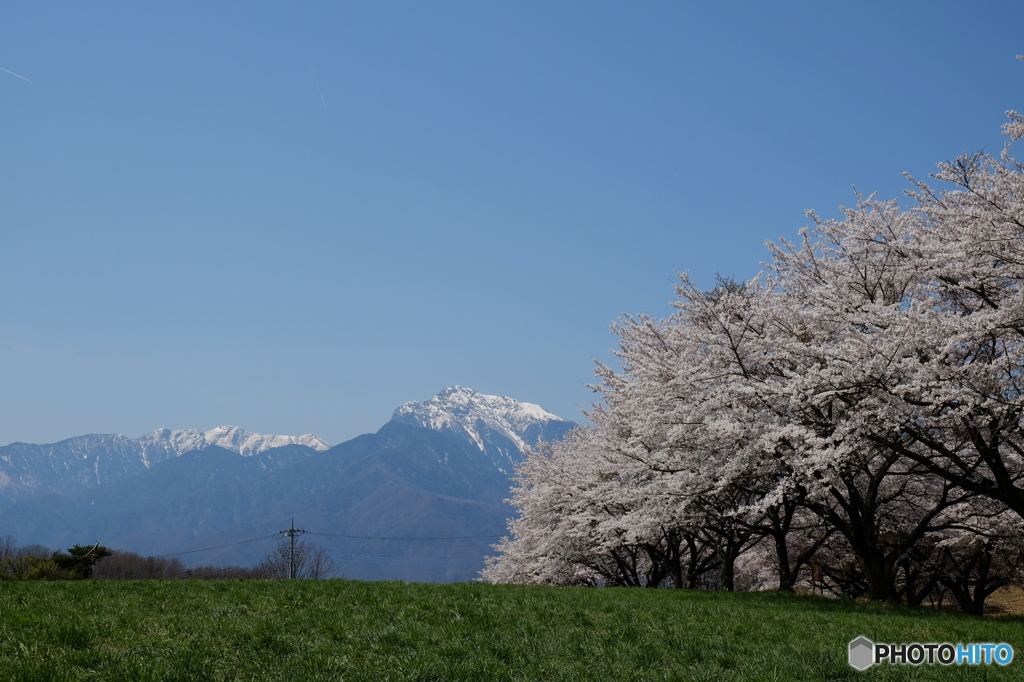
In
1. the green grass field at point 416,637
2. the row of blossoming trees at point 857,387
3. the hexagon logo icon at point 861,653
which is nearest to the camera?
the green grass field at point 416,637

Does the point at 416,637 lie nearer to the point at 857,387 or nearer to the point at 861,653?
the point at 861,653

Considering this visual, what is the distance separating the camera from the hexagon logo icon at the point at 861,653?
358 inches

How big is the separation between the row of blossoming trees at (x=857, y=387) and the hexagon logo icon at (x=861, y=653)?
450 cm

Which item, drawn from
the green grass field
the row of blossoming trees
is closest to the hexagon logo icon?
the green grass field

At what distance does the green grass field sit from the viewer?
26.8 feet

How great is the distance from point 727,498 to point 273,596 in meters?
14.8

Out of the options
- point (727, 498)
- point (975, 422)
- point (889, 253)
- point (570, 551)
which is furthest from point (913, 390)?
point (570, 551)

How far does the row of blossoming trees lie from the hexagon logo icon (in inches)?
177

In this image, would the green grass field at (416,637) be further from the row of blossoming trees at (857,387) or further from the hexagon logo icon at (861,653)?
the row of blossoming trees at (857,387)

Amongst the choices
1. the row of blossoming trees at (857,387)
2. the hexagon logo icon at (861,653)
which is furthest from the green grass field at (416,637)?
the row of blossoming trees at (857,387)

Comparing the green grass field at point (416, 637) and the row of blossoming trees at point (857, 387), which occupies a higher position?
the row of blossoming trees at point (857, 387)

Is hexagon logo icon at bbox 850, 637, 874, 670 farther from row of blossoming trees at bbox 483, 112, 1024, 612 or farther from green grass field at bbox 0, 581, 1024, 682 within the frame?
row of blossoming trees at bbox 483, 112, 1024, 612

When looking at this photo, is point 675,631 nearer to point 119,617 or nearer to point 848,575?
point 119,617

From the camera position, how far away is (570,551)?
41438 millimetres
